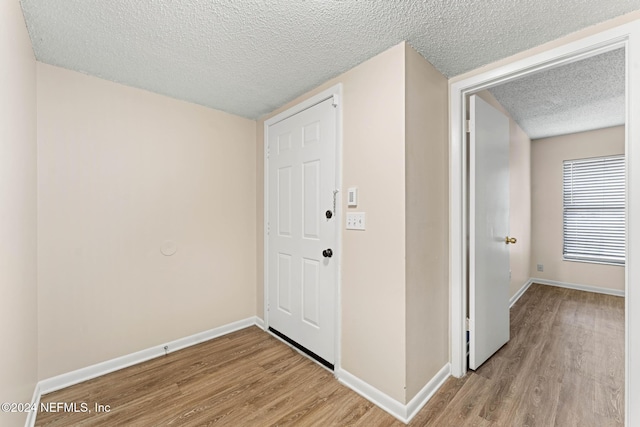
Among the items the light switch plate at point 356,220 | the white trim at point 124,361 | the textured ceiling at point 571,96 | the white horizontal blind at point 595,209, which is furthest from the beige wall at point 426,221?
the white horizontal blind at point 595,209

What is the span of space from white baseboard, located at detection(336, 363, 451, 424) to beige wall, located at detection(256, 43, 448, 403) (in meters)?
0.04

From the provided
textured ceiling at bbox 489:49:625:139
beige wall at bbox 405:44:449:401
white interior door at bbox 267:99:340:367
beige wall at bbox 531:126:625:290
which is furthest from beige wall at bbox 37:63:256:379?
beige wall at bbox 531:126:625:290

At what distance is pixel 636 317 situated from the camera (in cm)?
133

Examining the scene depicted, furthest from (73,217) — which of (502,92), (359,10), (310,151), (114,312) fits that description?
(502,92)

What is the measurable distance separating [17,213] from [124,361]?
1392 millimetres

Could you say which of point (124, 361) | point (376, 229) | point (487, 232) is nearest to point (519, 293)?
point (487, 232)

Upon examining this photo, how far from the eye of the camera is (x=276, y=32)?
1514 mm

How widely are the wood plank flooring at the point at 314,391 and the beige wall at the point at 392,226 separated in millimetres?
233

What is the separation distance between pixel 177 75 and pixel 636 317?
121 inches

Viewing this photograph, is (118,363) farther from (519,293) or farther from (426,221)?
(519,293)

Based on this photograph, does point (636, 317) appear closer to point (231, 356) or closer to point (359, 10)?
point (359, 10)

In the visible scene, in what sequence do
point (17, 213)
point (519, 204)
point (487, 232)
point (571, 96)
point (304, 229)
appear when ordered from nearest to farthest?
point (17, 213), point (487, 232), point (304, 229), point (571, 96), point (519, 204)

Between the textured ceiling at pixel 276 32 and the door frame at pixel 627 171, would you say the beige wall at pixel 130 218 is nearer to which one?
the textured ceiling at pixel 276 32

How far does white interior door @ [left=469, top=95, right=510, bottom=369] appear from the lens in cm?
203
